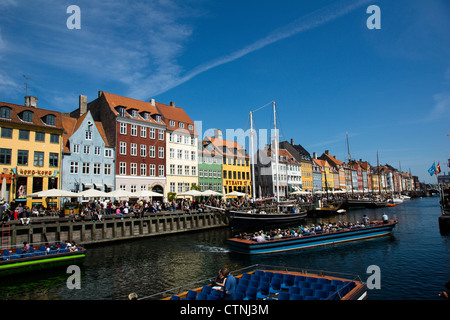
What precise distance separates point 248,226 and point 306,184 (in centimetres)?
6273

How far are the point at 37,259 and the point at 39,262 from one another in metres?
0.25

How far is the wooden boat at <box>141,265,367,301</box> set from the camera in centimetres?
1002

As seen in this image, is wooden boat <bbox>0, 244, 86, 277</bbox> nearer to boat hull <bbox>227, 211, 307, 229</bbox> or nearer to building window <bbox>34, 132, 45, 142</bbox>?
boat hull <bbox>227, 211, 307, 229</bbox>

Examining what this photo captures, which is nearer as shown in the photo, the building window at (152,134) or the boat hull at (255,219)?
the boat hull at (255,219)

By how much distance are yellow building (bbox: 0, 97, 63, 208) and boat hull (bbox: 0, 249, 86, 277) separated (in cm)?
1638

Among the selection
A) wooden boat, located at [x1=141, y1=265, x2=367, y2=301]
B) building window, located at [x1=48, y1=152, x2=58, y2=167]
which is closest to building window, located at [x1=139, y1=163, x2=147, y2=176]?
building window, located at [x1=48, y1=152, x2=58, y2=167]

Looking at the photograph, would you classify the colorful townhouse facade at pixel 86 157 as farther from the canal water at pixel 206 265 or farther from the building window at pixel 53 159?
the canal water at pixel 206 265

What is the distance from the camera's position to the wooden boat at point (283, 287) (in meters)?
10.0

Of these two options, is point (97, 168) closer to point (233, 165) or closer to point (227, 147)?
point (233, 165)

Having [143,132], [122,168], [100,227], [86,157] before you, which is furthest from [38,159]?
[143,132]

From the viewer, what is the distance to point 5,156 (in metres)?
33.6

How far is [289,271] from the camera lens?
1305 cm

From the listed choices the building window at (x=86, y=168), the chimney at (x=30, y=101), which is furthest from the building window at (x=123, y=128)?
the chimney at (x=30, y=101)
